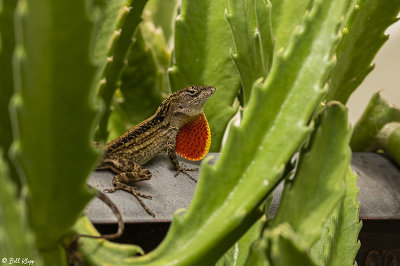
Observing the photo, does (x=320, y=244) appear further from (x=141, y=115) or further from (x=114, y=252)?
(x=141, y=115)

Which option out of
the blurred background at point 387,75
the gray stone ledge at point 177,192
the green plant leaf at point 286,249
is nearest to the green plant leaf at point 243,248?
the gray stone ledge at point 177,192

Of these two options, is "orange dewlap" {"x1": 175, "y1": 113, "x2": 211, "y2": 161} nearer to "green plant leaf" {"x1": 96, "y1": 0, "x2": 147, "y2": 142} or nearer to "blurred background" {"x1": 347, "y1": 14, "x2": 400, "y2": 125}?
"green plant leaf" {"x1": 96, "y1": 0, "x2": 147, "y2": 142}

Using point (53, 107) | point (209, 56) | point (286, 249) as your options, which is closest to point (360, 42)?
point (209, 56)

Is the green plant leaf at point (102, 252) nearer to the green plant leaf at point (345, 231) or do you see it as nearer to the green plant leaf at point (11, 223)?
the green plant leaf at point (11, 223)

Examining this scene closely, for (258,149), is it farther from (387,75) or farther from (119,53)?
(387,75)

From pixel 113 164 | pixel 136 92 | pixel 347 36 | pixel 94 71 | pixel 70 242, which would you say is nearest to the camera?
pixel 94 71

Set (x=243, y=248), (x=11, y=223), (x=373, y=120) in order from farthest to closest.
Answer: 1. (x=373, y=120)
2. (x=243, y=248)
3. (x=11, y=223)

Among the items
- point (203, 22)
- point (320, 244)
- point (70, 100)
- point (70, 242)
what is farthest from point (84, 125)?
point (203, 22)
